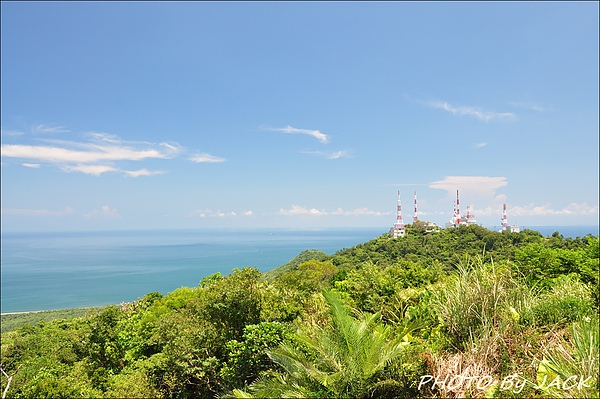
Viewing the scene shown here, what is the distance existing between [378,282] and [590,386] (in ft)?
20.7

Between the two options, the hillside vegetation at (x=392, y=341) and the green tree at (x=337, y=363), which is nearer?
the hillside vegetation at (x=392, y=341)

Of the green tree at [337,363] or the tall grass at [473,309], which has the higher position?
the tall grass at [473,309]

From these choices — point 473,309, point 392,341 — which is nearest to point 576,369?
point 473,309

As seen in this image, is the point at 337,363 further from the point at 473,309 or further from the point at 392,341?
the point at 473,309

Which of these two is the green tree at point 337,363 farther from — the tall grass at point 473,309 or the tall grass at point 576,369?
the tall grass at point 576,369

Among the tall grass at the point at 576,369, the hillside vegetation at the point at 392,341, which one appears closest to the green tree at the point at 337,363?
the hillside vegetation at the point at 392,341

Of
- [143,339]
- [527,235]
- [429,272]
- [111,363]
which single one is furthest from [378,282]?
[527,235]

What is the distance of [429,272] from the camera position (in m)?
11.8

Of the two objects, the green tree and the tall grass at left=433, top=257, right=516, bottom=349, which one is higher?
the tall grass at left=433, top=257, right=516, bottom=349

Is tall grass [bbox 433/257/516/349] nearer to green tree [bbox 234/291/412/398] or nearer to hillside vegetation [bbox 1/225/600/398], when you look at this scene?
hillside vegetation [bbox 1/225/600/398]

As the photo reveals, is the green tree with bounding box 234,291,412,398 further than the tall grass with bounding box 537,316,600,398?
Yes

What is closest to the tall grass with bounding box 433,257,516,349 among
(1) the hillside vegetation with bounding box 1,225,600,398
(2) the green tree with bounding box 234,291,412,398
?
(1) the hillside vegetation with bounding box 1,225,600,398

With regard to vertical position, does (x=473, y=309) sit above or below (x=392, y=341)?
above

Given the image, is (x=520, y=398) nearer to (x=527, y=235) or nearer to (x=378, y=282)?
(x=378, y=282)
